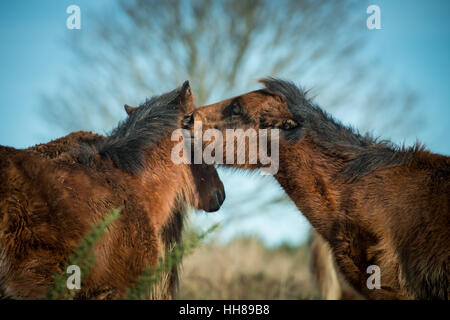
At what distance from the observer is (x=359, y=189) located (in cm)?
376

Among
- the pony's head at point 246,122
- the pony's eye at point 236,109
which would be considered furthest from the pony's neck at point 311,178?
the pony's eye at point 236,109

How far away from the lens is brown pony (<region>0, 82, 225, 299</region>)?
2.97 meters

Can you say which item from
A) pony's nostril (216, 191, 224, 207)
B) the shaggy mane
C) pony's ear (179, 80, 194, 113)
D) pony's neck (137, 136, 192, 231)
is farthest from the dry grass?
the shaggy mane

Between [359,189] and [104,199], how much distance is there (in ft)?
7.72

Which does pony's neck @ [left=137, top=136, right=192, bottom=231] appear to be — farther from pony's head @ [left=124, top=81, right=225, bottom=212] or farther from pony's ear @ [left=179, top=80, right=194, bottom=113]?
pony's ear @ [left=179, top=80, right=194, bottom=113]

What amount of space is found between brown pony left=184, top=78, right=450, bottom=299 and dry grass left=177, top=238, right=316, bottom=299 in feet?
10.4

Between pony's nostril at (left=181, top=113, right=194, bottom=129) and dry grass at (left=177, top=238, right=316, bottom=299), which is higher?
pony's nostril at (left=181, top=113, right=194, bottom=129)

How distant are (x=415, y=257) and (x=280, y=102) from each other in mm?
1996

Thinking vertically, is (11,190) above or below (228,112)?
below

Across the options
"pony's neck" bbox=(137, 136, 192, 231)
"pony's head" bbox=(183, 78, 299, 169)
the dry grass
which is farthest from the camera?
the dry grass

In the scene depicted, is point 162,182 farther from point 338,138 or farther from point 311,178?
point 338,138
